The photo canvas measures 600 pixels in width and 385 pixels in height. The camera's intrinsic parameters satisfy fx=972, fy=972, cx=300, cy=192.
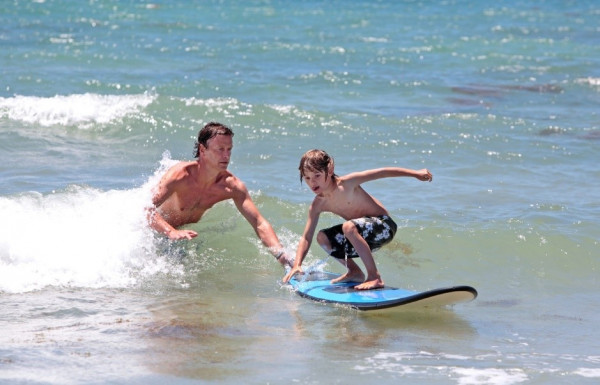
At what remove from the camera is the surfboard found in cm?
629

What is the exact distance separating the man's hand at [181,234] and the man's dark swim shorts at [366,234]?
37.0 inches

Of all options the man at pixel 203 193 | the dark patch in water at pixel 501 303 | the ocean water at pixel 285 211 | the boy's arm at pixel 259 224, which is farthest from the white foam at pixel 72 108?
the dark patch in water at pixel 501 303

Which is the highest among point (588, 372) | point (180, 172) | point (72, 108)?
point (72, 108)

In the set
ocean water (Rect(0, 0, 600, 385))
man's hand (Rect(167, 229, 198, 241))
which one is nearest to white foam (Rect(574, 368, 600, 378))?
ocean water (Rect(0, 0, 600, 385))

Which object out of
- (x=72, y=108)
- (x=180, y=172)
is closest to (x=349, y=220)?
(x=180, y=172)

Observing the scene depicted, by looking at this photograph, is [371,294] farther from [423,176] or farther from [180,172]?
[180,172]

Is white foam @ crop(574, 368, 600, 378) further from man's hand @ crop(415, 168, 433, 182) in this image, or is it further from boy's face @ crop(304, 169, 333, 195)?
boy's face @ crop(304, 169, 333, 195)

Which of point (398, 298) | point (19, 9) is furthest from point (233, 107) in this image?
point (19, 9)

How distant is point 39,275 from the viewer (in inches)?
282

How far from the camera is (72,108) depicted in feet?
44.4

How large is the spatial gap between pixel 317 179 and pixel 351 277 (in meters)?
0.82

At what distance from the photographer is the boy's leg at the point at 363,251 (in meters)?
6.71

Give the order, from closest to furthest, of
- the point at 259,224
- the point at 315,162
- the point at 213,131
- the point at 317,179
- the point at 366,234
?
1. the point at 315,162
2. the point at 317,179
3. the point at 366,234
4. the point at 213,131
5. the point at 259,224

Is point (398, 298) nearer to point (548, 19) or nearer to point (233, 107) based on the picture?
point (233, 107)
